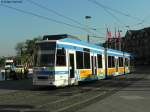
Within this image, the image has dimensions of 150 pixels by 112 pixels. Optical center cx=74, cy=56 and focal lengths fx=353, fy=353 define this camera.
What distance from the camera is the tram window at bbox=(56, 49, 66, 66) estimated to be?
21.7 meters

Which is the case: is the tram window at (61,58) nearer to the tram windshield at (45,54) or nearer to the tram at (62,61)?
the tram at (62,61)

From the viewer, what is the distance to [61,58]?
2192cm

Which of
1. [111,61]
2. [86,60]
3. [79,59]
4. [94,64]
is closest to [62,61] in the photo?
[79,59]

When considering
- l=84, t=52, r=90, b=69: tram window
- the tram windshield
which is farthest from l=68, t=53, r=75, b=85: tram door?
l=84, t=52, r=90, b=69: tram window

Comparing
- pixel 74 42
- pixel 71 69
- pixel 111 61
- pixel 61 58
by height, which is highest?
pixel 74 42

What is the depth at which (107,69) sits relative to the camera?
33969 millimetres

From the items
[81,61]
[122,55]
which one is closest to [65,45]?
[81,61]

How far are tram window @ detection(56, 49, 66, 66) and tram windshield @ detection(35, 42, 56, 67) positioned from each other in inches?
12.7

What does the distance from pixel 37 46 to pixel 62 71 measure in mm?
2288

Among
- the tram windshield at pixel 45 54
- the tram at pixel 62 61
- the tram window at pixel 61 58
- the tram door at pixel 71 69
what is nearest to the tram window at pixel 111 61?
the tram at pixel 62 61

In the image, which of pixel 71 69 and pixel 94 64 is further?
pixel 94 64

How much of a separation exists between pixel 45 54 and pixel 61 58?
1.02 meters

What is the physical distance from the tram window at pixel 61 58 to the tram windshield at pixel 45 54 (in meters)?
0.32

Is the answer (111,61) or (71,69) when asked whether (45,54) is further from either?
(111,61)
